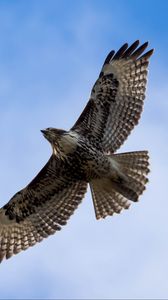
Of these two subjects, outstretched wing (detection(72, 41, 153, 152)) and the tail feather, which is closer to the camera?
the tail feather

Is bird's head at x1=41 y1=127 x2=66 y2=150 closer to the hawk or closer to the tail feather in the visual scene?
the hawk

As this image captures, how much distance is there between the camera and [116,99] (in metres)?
13.5

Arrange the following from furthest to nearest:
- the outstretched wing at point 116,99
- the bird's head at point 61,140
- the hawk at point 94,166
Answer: the outstretched wing at point 116,99, the hawk at point 94,166, the bird's head at point 61,140

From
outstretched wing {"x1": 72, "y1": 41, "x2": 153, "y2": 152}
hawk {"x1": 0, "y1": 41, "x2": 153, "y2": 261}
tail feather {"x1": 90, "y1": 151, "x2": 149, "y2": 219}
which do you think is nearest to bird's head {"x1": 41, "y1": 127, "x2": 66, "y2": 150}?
hawk {"x1": 0, "y1": 41, "x2": 153, "y2": 261}

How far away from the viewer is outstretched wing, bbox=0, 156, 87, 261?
1334 cm

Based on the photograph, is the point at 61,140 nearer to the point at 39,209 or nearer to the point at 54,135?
the point at 54,135

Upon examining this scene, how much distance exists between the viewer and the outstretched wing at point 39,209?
1334cm

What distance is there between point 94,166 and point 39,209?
1.60m

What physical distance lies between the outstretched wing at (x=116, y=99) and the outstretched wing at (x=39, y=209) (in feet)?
2.89

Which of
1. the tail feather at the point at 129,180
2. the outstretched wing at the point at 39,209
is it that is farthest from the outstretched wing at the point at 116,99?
the outstretched wing at the point at 39,209

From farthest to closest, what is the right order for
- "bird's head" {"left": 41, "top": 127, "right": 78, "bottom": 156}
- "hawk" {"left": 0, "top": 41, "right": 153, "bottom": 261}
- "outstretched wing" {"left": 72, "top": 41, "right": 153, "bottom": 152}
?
1. "outstretched wing" {"left": 72, "top": 41, "right": 153, "bottom": 152}
2. "hawk" {"left": 0, "top": 41, "right": 153, "bottom": 261}
3. "bird's head" {"left": 41, "top": 127, "right": 78, "bottom": 156}

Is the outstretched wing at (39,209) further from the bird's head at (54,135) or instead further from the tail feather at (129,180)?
the bird's head at (54,135)

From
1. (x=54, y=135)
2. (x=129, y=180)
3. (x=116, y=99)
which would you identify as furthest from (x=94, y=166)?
(x=116, y=99)

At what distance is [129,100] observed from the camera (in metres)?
13.5
